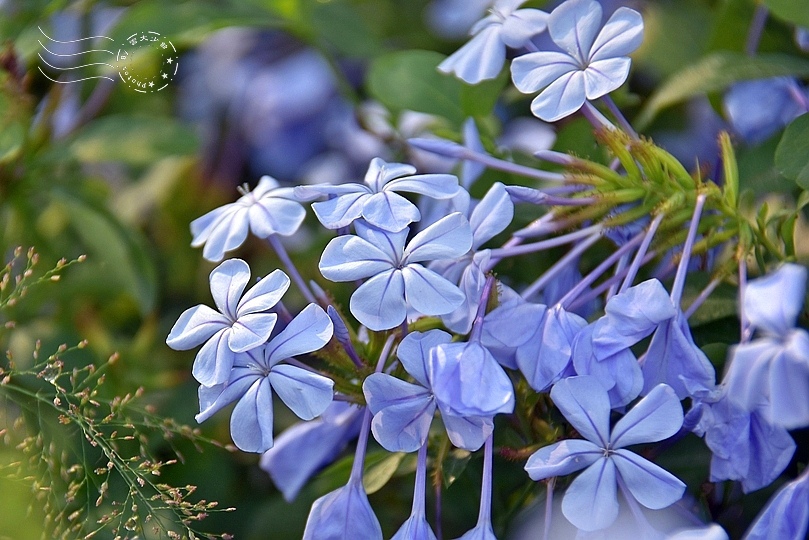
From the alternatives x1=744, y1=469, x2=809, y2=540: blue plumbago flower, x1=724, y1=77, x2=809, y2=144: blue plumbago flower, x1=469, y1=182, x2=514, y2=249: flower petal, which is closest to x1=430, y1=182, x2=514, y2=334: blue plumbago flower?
x1=469, y1=182, x2=514, y2=249: flower petal

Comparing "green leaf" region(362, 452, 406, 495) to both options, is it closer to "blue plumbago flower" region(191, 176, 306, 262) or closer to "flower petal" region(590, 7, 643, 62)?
"blue plumbago flower" region(191, 176, 306, 262)

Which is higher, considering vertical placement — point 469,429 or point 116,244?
point 469,429

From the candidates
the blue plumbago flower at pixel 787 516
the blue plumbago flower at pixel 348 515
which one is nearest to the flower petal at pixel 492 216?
the blue plumbago flower at pixel 348 515

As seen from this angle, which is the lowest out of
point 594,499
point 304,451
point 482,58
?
point 304,451

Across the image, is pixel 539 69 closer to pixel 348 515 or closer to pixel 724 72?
pixel 724 72

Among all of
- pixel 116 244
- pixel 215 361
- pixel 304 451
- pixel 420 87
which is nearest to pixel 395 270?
pixel 215 361
